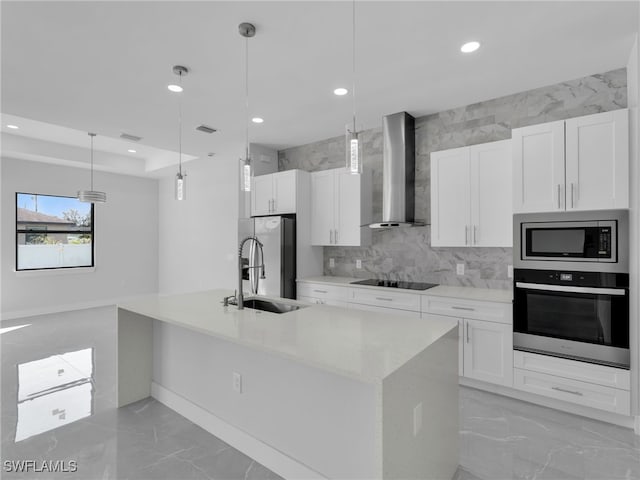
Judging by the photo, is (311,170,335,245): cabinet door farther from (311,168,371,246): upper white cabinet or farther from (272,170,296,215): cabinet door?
(272,170,296,215): cabinet door

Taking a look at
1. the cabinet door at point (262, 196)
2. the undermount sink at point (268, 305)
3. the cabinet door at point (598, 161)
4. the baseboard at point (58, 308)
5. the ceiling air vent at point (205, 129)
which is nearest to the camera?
the cabinet door at point (598, 161)

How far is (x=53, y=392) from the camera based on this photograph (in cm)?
296

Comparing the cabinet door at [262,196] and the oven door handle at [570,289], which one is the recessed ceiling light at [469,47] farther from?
the cabinet door at [262,196]

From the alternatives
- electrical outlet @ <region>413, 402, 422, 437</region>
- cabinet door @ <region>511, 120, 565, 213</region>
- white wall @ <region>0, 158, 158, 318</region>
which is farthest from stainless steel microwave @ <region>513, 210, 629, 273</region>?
white wall @ <region>0, 158, 158, 318</region>

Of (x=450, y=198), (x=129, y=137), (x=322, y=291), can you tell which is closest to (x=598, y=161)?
(x=450, y=198)

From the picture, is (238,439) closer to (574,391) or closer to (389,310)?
(389,310)

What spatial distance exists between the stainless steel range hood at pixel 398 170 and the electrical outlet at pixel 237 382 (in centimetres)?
214

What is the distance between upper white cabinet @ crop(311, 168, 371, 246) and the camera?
397cm

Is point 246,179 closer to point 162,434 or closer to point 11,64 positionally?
point 162,434

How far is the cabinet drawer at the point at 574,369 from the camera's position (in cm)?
234

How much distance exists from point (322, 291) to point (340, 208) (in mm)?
1046

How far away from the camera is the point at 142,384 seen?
112 inches

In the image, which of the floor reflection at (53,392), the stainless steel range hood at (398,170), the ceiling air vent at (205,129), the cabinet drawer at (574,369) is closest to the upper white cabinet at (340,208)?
the stainless steel range hood at (398,170)

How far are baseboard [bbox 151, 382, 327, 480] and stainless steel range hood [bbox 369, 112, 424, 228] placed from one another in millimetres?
2369
